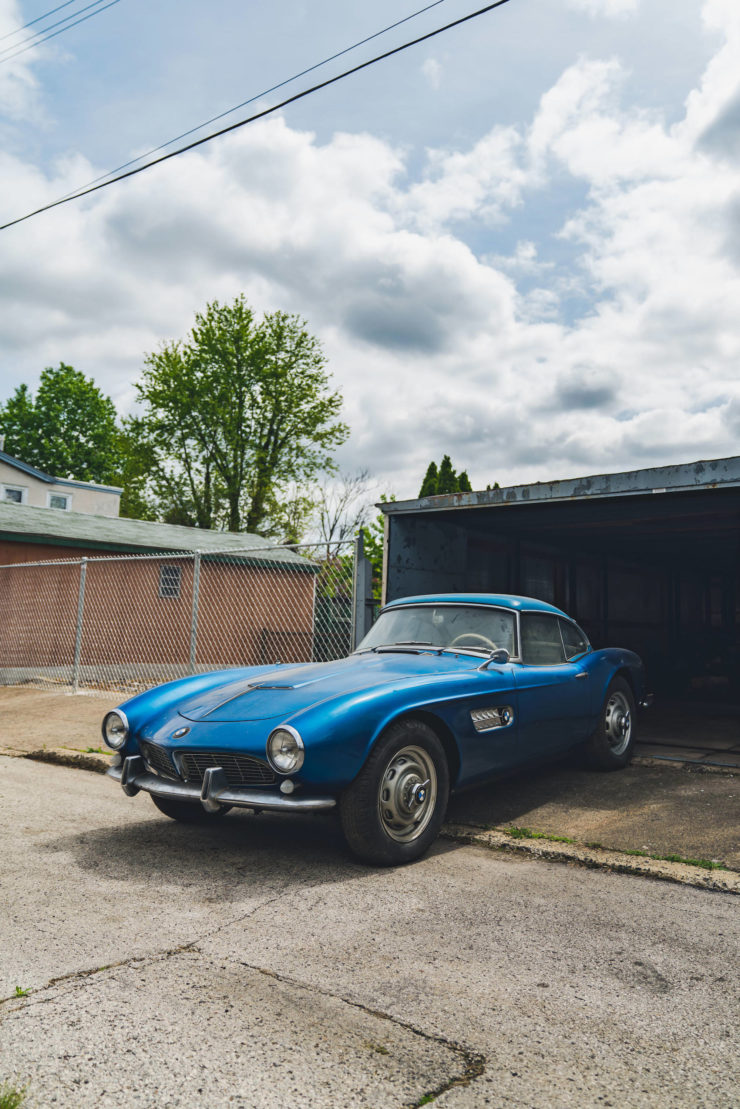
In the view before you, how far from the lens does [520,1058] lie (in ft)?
7.86

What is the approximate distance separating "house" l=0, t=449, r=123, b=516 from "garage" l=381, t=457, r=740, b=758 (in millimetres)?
20940

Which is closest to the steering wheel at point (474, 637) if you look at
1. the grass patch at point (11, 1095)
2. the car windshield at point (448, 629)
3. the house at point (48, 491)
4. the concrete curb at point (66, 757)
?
the car windshield at point (448, 629)

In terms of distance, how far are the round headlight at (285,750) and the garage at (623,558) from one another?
431cm

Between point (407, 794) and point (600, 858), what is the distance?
45.9 inches

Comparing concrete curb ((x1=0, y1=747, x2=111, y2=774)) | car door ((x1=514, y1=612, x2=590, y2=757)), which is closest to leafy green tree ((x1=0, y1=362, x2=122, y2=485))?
concrete curb ((x1=0, y1=747, x2=111, y2=774))

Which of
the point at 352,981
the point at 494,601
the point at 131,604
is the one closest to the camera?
the point at 352,981

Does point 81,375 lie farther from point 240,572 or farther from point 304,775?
point 304,775

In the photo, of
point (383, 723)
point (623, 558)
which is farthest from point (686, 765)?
point (623, 558)

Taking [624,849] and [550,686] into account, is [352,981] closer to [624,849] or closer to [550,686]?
[624,849]

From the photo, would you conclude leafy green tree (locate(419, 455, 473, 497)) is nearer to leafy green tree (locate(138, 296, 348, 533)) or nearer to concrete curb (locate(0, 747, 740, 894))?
leafy green tree (locate(138, 296, 348, 533))

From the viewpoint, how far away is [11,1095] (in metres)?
2.08

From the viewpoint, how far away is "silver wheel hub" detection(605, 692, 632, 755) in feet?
21.5

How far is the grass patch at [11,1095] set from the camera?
2.05 meters

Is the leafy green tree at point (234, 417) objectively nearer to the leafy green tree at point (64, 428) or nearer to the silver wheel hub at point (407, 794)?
the leafy green tree at point (64, 428)
